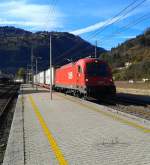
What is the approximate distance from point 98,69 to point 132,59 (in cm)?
8368

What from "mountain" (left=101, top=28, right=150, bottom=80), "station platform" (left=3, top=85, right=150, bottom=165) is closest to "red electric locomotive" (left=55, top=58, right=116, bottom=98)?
"station platform" (left=3, top=85, right=150, bottom=165)

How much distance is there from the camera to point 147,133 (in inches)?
462

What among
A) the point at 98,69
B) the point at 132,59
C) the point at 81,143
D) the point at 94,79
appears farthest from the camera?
the point at 132,59

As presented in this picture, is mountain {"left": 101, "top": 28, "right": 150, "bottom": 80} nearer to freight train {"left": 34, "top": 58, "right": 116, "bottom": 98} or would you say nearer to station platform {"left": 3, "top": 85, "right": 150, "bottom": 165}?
freight train {"left": 34, "top": 58, "right": 116, "bottom": 98}

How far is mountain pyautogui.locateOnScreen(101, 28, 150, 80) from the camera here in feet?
309

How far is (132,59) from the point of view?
113375 mm

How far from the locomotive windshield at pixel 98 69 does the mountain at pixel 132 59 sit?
5894cm

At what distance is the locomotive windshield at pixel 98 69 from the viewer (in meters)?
30.5

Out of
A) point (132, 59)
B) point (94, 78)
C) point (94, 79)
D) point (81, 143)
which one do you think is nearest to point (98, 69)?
point (94, 78)

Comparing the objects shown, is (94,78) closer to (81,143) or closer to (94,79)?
(94,79)

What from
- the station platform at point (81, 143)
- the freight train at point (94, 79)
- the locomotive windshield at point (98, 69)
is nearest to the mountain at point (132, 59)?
the freight train at point (94, 79)

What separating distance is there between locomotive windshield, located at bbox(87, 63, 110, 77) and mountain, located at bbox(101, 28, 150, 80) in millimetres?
58944

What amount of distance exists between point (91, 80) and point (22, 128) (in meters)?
16.1

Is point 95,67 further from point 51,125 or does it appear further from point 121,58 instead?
point 121,58
